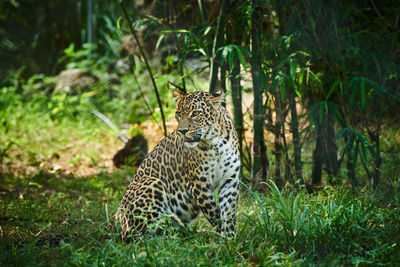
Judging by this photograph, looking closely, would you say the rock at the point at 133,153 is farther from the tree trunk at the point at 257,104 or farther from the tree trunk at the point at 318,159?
the tree trunk at the point at 318,159

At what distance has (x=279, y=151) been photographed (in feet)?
18.0

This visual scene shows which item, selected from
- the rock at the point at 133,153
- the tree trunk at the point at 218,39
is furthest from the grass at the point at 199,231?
the tree trunk at the point at 218,39

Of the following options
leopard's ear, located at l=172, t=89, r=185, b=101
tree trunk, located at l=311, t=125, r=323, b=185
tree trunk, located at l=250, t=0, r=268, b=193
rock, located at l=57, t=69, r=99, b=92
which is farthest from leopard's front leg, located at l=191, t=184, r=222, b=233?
rock, located at l=57, t=69, r=99, b=92

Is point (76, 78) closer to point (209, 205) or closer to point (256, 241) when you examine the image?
point (209, 205)

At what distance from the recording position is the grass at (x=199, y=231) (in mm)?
3324

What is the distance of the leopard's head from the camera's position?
403cm

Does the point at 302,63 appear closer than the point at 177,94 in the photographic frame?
No

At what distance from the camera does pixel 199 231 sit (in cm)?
438

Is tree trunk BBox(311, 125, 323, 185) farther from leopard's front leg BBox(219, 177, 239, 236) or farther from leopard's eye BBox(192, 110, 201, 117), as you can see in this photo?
leopard's eye BBox(192, 110, 201, 117)

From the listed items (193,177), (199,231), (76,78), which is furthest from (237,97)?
(76,78)

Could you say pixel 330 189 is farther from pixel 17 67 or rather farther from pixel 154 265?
pixel 17 67

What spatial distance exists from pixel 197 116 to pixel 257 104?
1248 mm

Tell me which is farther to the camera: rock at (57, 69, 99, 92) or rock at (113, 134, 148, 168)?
rock at (57, 69, 99, 92)

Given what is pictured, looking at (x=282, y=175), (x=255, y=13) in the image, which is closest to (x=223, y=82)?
(x=255, y=13)
